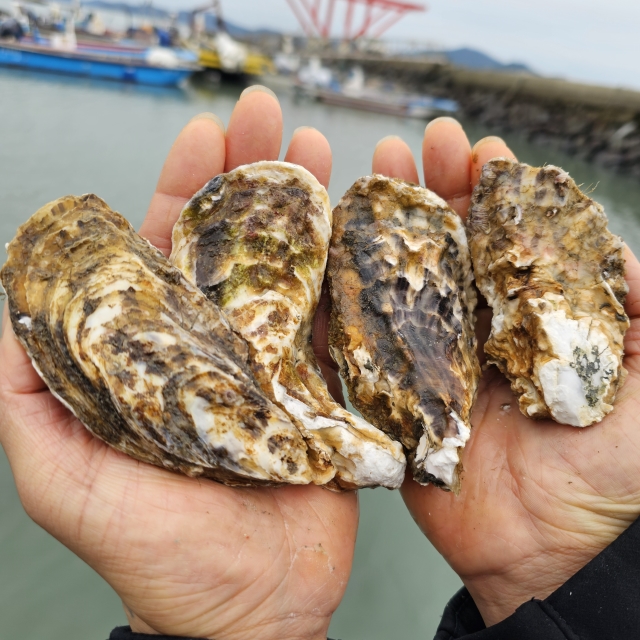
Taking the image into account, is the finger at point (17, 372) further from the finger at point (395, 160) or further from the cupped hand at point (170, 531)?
the finger at point (395, 160)

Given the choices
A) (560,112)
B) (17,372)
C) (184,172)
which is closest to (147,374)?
(17,372)

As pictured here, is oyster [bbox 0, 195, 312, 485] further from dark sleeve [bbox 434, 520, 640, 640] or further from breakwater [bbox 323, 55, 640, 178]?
breakwater [bbox 323, 55, 640, 178]

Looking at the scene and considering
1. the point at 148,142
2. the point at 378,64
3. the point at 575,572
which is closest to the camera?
the point at 575,572

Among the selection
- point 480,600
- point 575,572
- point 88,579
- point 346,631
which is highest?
point 575,572

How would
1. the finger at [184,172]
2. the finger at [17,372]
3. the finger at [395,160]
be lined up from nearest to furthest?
the finger at [17,372], the finger at [184,172], the finger at [395,160]

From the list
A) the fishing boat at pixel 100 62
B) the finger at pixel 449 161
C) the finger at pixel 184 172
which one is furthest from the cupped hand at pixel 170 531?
the fishing boat at pixel 100 62

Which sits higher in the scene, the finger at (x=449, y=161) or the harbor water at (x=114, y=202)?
the finger at (x=449, y=161)

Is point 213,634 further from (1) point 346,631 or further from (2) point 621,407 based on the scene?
(2) point 621,407

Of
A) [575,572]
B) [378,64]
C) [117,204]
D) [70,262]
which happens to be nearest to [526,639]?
[575,572]
